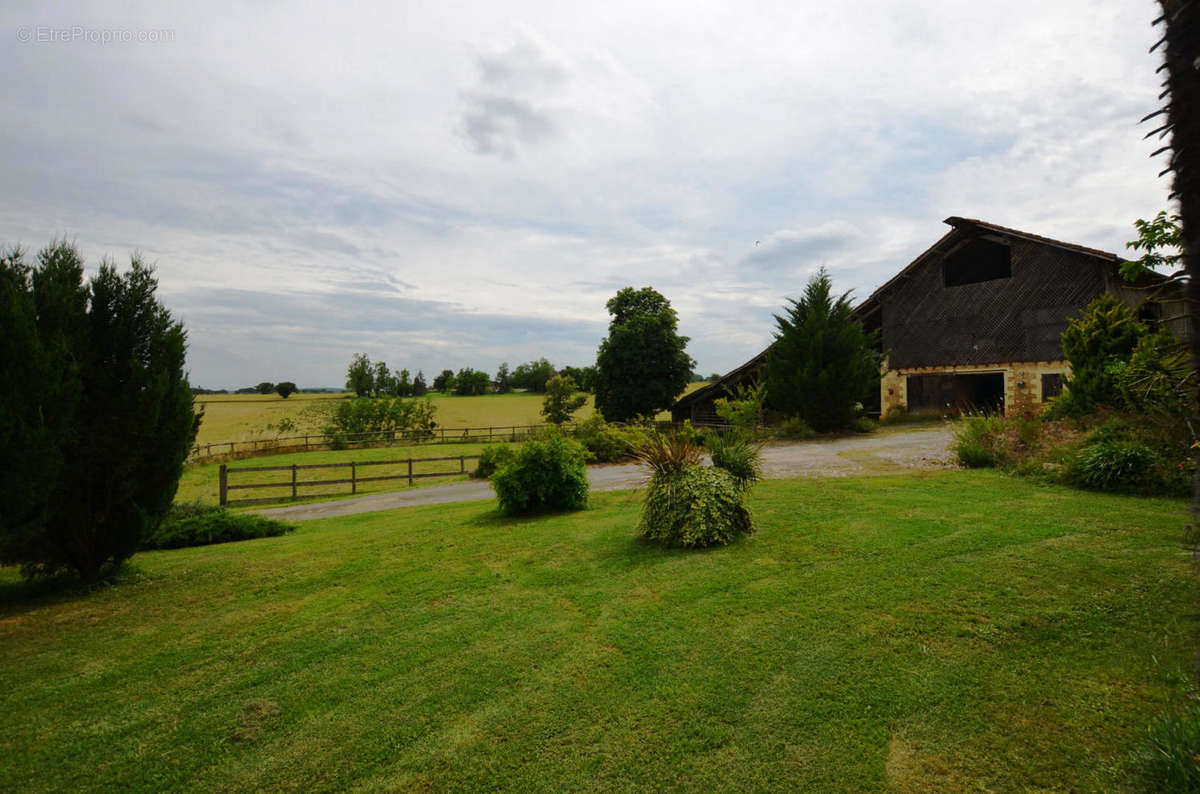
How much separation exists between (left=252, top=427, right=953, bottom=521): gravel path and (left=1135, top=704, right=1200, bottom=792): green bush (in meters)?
8.32

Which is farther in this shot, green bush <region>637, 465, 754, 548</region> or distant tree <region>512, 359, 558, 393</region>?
distant tree <region>512, 359, 558, 393</region>

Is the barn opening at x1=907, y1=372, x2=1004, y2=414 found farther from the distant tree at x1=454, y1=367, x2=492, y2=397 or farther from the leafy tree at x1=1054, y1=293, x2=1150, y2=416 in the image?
the distant tree at x1=454, y1=367, x2=492, y2=397

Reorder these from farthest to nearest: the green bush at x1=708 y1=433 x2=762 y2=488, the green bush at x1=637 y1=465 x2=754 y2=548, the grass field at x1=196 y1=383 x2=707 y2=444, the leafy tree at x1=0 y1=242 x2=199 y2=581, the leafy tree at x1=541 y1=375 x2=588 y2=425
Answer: the leafy tree at x1=541 y1=375 x2=588 y2=425 → the grass field at x1=196 y1=383 x2=707 y2=444 → the green bush at x1=708 y1=433 x2=762 y2=488 → the green bush at x1=637 y1=465 x2=754 y2=548 → the leafy tree at x1=0 y1=242 x2=199 y2=581

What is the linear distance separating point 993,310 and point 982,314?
40 cm

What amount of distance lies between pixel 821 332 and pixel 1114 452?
12.7m

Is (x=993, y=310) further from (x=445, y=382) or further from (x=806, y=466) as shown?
(x=445, y=382)

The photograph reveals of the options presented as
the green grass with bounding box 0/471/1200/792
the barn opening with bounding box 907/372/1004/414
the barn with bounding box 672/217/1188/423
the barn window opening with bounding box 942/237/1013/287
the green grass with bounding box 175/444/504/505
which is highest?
the barn window opening with bounding box 942/237/1013/287

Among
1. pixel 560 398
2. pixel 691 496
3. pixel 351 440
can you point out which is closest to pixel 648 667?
pixel 691 496

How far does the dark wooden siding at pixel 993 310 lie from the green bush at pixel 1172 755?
902 inches

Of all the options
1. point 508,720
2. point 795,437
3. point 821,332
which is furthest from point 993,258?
point 508,720

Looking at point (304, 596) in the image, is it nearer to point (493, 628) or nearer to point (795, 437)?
point (493, 628)

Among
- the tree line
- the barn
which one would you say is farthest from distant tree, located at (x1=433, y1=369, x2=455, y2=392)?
the barn

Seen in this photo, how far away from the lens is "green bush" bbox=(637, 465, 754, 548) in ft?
22.2

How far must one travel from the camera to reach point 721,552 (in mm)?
6402
